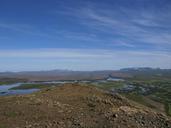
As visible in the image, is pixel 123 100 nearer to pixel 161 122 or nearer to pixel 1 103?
pixel 161 122

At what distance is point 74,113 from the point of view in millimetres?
16891

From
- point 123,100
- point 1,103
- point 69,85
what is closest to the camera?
point 1,103

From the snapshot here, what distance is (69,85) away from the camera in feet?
81.1

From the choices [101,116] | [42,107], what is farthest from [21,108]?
[101,116]

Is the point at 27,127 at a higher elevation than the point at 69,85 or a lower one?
lower

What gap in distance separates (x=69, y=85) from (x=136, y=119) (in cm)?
970

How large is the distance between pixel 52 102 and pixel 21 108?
2473 mm

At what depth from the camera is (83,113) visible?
1695 centimetres

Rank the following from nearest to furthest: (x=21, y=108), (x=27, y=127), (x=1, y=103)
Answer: (x=27, y=127), (x=21, y=108), (x=1, y=103)

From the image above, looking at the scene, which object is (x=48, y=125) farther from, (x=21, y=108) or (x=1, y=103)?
(x=1, y=103)

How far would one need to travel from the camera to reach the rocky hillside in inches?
603

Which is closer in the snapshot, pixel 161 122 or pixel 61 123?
pixel 61 123

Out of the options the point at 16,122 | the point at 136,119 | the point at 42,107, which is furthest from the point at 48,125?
the point at 136,119

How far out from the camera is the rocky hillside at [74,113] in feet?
50.2
